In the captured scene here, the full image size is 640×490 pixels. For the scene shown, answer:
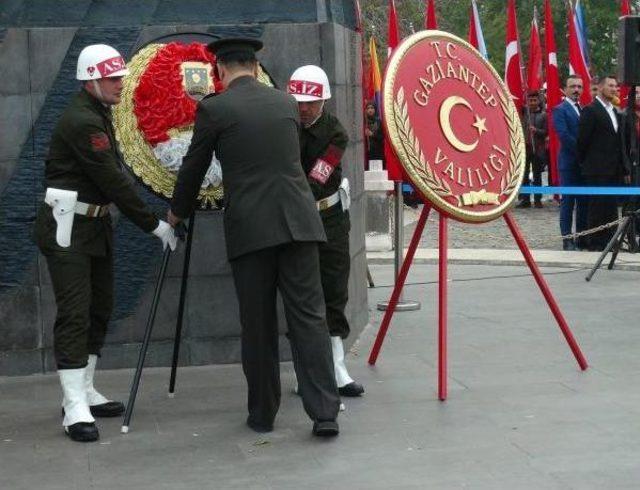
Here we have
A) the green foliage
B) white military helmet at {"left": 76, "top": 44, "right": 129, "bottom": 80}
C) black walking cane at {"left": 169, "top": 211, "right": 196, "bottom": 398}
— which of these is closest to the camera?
white military helmet at {"left": 76, "top": 44, "right": 129, "bottom": 80}

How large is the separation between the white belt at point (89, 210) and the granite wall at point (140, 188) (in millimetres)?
1337

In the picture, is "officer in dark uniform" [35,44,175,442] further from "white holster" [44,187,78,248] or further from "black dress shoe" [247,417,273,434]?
"black dress shoe" [247,417,273,434]

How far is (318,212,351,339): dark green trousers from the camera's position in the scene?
311 inches

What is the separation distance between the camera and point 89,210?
734 centimetres

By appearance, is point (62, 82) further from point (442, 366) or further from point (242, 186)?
point (442, 366)

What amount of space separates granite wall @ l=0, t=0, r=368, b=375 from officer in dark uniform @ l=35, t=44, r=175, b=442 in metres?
1.29

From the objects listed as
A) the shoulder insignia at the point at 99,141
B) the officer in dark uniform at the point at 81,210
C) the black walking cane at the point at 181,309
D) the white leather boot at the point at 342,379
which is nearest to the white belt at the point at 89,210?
the officer in dark uniform at the point at 81,210

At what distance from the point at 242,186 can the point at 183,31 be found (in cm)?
205

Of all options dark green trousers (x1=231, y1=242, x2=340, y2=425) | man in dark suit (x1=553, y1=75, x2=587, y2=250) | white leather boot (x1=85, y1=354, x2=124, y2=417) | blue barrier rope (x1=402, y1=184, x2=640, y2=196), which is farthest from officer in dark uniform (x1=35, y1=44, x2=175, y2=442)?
man in dark suit (x1=553, y1=75, x2=587, y2=250)

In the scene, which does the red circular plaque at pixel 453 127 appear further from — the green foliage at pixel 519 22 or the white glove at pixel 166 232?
the green foliage at pixel 519 22

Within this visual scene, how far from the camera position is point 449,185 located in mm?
7969

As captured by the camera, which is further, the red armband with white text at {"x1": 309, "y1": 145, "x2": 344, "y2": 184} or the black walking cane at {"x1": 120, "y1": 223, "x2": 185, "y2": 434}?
the red armband with white text at {"x1": 309, "y1": 145, "x2": 344, "y2": 184}

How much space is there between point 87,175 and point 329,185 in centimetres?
137

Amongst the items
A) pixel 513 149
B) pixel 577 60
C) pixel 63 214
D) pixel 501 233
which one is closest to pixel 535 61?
pixel 577 60
